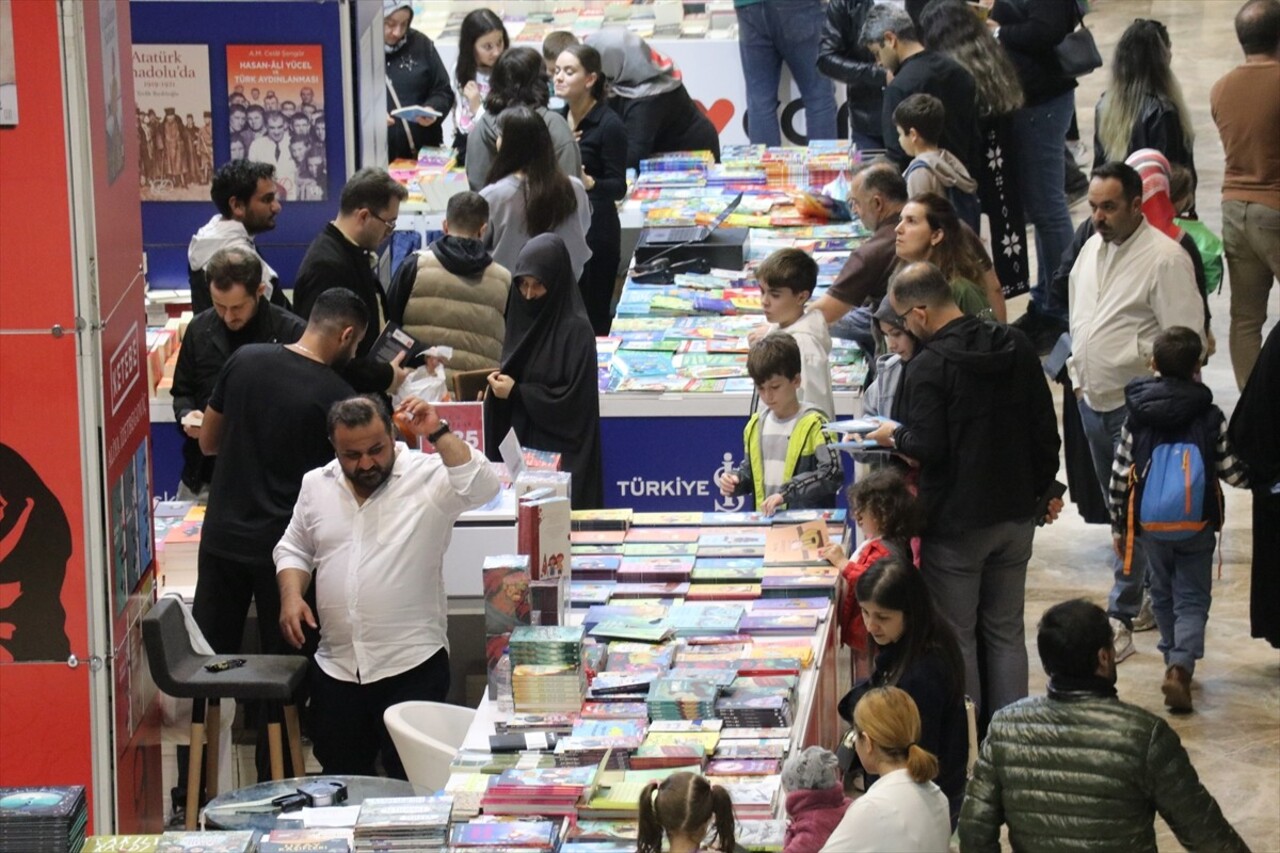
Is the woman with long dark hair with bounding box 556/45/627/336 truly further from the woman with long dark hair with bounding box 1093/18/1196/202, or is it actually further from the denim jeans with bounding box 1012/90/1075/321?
the woman with long dark hair with bounding box 1093/18/1196/202

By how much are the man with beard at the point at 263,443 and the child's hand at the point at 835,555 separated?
1.61 m

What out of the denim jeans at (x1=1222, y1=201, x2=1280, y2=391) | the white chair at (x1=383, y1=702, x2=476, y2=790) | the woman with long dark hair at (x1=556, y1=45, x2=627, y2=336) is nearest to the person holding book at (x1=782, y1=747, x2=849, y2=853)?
the white chair at (x1=383, y1=702, x2=476, y2=790)

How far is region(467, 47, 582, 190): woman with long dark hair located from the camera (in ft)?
32.5

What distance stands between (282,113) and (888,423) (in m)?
3.57

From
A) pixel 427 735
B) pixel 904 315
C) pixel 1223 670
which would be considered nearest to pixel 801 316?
pixel 904 315

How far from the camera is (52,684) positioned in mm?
5496

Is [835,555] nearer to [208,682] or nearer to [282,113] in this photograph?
[208,682]

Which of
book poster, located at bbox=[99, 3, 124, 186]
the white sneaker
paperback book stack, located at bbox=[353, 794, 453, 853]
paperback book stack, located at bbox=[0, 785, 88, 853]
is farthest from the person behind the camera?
the white sneaker

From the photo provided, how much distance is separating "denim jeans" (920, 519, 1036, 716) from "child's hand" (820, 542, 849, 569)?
28cm

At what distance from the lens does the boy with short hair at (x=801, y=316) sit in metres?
7.55

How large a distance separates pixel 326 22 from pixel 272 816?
4.59 m

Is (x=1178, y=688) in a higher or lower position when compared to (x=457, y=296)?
lower

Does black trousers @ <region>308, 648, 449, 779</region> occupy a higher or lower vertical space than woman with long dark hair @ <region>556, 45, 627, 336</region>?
lower

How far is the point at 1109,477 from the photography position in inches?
324
